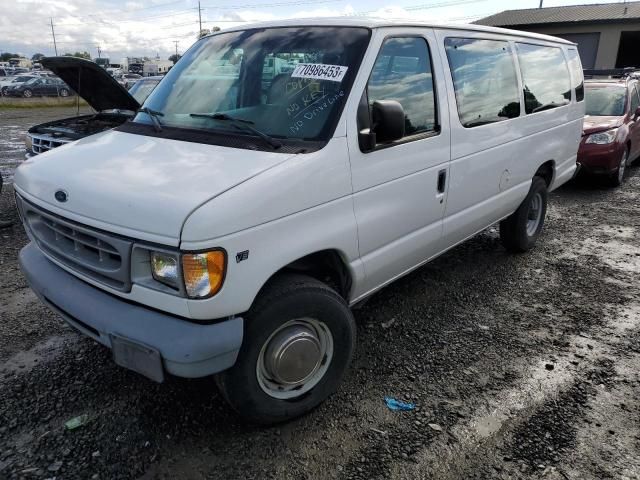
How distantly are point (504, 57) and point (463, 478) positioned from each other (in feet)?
11.2

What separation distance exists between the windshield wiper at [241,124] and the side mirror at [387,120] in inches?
23.0

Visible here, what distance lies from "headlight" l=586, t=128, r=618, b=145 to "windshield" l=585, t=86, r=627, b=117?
82cm

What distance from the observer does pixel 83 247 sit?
2514 mm

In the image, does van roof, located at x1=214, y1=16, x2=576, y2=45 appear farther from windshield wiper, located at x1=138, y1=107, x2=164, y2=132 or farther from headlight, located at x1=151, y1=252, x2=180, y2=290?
headlight, located at x1=151, y1=252, x2=180, y2=290

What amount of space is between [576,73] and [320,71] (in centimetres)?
406

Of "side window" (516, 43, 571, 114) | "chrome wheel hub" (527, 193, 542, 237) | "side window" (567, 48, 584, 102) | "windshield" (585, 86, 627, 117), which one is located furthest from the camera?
"windshield" (585, 86, 627, 117)

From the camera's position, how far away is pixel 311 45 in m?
2.98

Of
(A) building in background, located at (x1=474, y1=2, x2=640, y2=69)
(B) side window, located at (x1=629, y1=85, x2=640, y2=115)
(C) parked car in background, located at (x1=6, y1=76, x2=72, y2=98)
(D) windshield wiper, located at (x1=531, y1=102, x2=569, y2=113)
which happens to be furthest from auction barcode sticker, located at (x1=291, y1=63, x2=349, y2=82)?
Answer: (C) parked car in background, located at (x1=6, y1=76, x2=72, y2=98)

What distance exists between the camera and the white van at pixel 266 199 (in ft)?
7.16

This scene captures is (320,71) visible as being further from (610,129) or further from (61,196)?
(610,129)

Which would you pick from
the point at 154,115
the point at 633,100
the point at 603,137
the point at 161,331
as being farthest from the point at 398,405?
the point at 633,100

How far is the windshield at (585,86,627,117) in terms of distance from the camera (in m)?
8.57

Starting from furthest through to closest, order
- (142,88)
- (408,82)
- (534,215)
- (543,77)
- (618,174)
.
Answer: (142,88) → (618,174) → (534,215) → (543,77) → (408,82)

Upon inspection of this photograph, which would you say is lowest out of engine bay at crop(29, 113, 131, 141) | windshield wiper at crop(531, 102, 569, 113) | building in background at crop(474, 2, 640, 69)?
engine bay at crop(29, 113, 131, 141)
